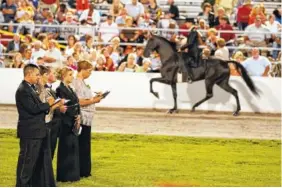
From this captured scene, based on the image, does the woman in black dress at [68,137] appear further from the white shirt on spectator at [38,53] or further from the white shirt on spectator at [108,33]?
the white shirt on spectator at [108,33]

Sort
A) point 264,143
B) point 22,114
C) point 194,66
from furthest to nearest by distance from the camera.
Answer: point 194,66 → point 264,143 → point 22,114

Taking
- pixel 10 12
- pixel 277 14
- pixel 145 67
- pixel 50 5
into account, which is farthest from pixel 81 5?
pixel 277 14

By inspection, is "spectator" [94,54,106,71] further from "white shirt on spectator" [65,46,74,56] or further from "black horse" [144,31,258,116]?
"black horse" [144,31,258,116]

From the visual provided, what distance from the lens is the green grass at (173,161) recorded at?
18.1 m

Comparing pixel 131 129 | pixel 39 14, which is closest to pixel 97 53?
pixel 39 14

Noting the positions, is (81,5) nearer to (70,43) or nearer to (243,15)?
(70,43)

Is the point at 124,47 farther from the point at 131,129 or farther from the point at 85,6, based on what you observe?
the point at 131,129

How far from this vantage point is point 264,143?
938 inches

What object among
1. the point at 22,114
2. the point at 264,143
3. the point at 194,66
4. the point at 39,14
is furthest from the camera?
the point at 39,14

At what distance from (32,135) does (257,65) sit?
16116 mm

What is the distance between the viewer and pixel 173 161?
20594 mm

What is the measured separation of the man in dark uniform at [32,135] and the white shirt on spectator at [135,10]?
57.2ft

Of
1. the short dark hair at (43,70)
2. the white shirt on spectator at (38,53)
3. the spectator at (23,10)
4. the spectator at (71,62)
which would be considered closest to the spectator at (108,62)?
the white shirt on spectator at (38,53)

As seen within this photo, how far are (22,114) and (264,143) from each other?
31.5 feet
